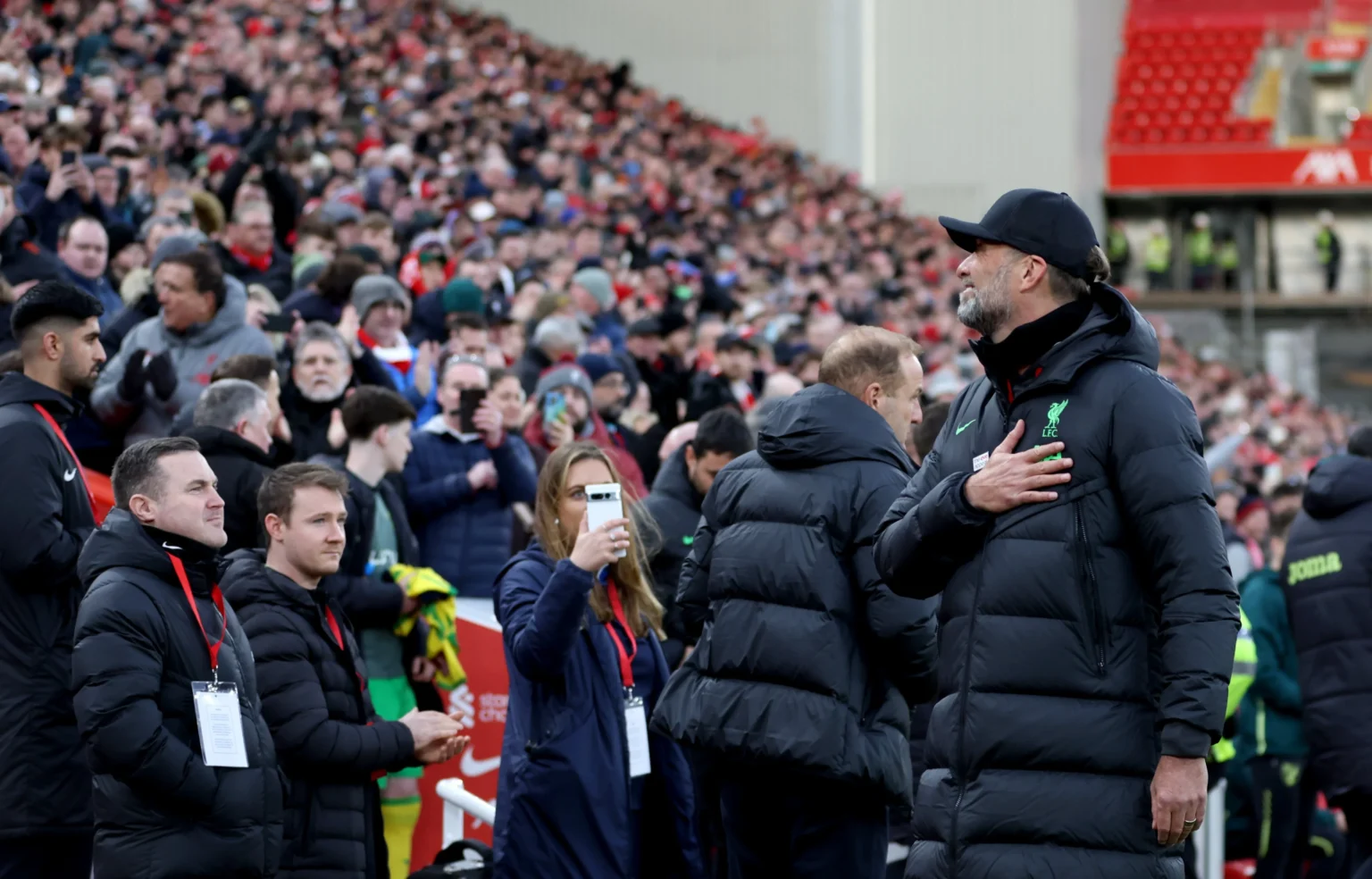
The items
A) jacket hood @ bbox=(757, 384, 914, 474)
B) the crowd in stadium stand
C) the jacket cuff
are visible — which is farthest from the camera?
the crowd in stadium stand

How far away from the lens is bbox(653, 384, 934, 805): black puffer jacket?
3932mm

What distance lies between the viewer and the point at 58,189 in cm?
827

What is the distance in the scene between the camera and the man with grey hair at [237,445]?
16.5 feet

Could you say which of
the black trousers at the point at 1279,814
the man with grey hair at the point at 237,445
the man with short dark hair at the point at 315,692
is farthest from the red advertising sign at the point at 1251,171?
the man with short dark hair at the point at 315,692

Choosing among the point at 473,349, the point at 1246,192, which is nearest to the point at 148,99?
the point at 473,349

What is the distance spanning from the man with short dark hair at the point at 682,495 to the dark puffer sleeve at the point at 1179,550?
2.54 meters

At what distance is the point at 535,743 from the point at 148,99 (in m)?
9.64

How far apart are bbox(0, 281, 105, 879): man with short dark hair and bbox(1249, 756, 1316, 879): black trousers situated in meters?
4.53

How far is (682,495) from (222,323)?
172 cm

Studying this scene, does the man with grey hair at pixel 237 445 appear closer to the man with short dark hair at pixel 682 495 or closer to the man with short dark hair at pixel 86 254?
the man with short dark hair at pixel 682 495

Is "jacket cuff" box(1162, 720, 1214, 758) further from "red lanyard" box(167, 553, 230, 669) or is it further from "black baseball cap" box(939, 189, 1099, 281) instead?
"red lanyard" box(167, 553, 230, 669)

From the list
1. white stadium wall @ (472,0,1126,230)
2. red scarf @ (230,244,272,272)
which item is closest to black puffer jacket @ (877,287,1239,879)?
red scarf @ (230,244,272,272)

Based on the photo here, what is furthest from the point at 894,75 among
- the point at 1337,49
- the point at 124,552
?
the point at 124,552

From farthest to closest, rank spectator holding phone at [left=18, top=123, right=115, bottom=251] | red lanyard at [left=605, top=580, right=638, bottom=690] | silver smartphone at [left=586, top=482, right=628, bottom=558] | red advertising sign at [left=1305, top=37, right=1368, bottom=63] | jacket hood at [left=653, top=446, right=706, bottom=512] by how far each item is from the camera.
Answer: red advertising sign at [left=1305, top=37, right=1368, bottom=63] < spectator holding phone at [left=18, top=123, right=115, bottom=251] < jacket hood at [left=653, top=446, right=706, bottom=512] < red lanyard at [left=605, top=580, right=638, bottom=690] < silver smartphone at [left=586, top=482, right=628, bottom=558]
